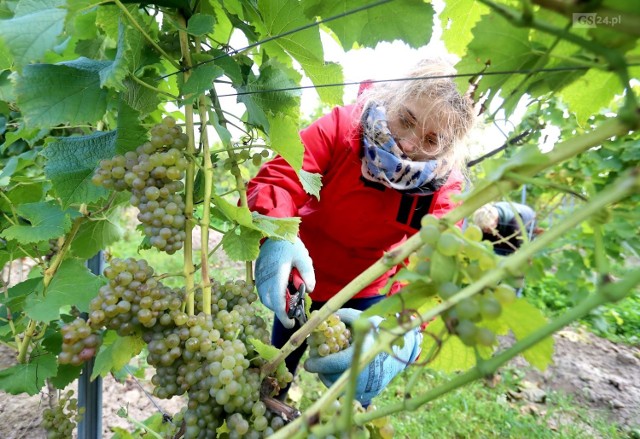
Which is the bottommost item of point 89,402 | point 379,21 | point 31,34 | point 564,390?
point 564,390

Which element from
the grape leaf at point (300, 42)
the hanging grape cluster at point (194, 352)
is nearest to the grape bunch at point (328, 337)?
the hanging grape cluster at point (194, 352)

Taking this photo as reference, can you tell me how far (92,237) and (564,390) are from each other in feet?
10.6

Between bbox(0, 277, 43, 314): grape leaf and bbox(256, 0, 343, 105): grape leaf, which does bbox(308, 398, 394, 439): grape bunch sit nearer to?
bbox(256, 0, 343, 105): grape leaf

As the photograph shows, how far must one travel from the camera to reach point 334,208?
2.11 meters

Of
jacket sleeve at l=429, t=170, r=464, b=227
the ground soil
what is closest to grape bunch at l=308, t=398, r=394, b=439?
jacket sleeve at l=429, t=170, r=464, b=227

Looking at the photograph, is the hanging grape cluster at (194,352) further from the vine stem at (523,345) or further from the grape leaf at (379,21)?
the grape leaf at (379,21)

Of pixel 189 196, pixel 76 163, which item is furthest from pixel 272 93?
pixel 76 163

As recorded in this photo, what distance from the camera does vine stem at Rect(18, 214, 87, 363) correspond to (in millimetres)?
1136

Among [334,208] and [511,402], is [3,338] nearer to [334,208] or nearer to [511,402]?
[334,208]

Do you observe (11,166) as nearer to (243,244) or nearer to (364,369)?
(243,244)

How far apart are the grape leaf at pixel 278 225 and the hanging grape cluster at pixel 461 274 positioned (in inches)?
19.2

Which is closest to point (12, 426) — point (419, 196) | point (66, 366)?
point (66, 366)

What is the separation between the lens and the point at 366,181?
2.00 metres

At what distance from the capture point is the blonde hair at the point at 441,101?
1686mm
